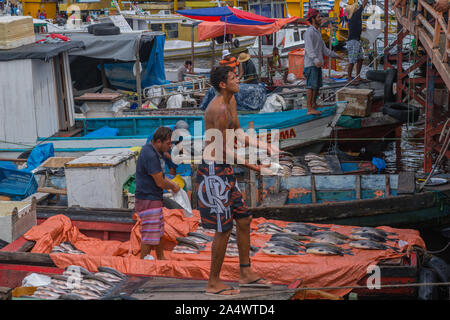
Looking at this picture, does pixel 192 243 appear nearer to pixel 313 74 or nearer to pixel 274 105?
pixel 313 74

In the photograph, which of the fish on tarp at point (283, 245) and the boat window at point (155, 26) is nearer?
the fish on tarp at point (283, 245)

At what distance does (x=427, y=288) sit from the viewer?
6516 millimetres

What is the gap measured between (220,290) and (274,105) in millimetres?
9098

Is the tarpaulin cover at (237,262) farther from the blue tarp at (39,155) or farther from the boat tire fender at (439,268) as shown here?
the blue tarp at (39,155)

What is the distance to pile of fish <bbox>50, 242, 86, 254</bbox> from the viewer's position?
7.50m

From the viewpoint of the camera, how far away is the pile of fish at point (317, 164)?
10.8 m

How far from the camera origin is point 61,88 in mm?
13031

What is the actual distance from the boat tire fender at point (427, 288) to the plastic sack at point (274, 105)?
7.93 m

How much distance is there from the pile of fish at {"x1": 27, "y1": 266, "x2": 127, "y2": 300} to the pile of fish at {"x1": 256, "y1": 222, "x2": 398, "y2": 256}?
196cm

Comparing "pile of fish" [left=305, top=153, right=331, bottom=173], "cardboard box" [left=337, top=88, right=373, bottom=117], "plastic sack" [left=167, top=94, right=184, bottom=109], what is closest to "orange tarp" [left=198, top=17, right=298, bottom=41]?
"plastic sack" [left=167, top=94, right=184, bottom=109]

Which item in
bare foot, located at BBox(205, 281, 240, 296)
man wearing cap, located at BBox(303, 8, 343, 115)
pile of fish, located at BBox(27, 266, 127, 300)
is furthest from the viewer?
man wearing cap, located at BBox(303, 8, 343, 115)

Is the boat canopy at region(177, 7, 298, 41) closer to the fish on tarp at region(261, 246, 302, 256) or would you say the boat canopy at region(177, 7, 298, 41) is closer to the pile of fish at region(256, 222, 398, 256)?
the pile of fish at region(256, 222, 398, 256)

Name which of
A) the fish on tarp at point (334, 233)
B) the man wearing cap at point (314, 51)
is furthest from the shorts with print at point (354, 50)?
the fish on tarp at point (334, 233)
